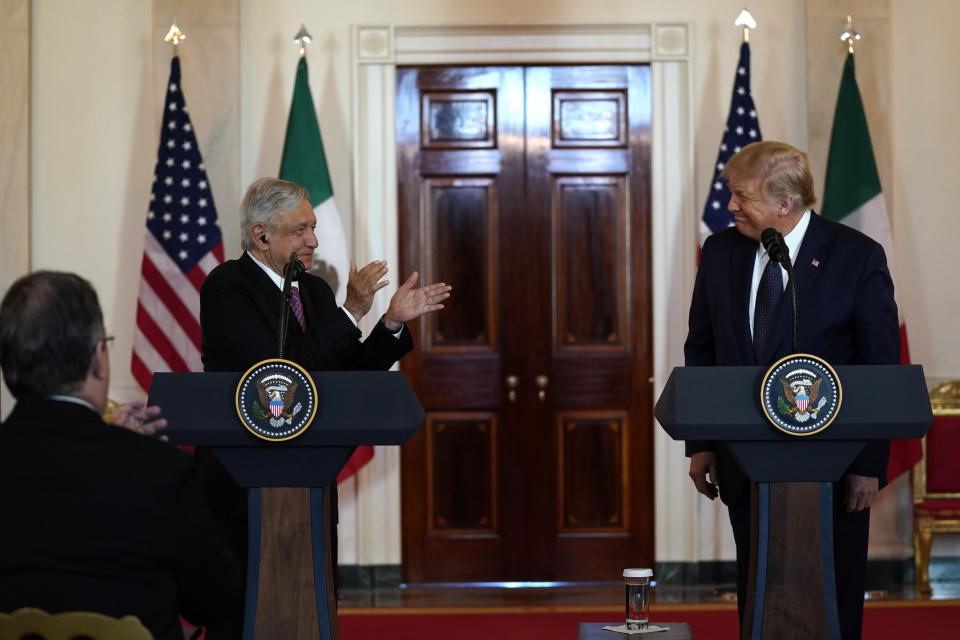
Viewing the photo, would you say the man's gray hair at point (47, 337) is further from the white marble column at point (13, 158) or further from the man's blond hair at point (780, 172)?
the white marble column at point (13, 158)

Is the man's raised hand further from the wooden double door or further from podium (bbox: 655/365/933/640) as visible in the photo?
the wooden double door

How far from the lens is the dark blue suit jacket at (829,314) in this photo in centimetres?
318

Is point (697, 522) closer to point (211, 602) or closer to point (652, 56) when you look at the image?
point (652, 56)

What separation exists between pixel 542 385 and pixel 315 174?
5.45 ft

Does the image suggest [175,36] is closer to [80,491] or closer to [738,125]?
[738,125]

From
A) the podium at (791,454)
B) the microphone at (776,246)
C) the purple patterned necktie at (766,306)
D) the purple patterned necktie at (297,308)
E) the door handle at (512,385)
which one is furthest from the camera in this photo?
the door handle at (512,385)

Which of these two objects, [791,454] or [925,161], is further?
[925,161]

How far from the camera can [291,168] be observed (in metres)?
6.07

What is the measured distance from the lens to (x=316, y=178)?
611cm

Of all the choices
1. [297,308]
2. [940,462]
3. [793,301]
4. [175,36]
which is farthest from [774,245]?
[175,36]

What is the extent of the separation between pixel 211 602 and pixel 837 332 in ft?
6.21

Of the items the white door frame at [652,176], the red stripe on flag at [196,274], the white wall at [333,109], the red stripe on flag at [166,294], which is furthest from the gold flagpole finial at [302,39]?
the red stripe on flag at [166,294]

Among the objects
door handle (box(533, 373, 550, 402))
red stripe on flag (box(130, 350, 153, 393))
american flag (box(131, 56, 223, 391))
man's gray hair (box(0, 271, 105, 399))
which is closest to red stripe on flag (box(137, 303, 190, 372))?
american flag (box(131, 56, 223, 391))

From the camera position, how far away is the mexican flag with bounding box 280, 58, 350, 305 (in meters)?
6.09
